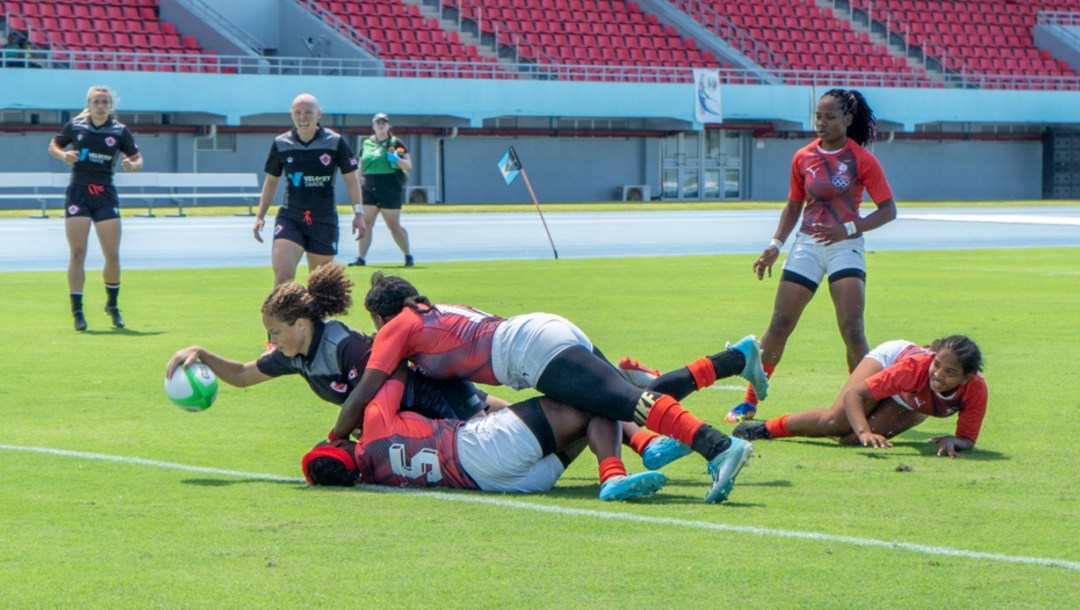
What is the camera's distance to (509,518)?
265 inches

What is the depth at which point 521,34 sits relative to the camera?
55094mm

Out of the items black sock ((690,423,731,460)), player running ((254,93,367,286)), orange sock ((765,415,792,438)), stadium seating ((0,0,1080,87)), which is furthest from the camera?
stadium seating ((0,0,1080,87))

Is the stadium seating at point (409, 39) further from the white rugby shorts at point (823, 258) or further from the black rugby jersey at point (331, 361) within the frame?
the black rugby jersey at point (331, 361)

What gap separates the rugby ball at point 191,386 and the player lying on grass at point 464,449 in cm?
85

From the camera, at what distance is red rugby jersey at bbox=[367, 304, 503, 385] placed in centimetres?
748

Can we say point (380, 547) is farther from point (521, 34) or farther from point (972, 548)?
point (521, 34)

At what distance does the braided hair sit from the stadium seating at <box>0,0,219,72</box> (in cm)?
3595

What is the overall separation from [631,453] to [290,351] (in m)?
Result: 1.88

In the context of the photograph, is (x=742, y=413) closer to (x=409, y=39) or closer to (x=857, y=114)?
(x=857, y=114)

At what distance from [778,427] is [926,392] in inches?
36.2

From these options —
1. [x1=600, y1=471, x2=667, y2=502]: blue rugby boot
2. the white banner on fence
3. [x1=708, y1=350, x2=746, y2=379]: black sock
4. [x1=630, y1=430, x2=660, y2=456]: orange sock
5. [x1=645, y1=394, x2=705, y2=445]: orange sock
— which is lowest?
[x1=600, y1=471, x2=667, y2=502]: blue rugby boot

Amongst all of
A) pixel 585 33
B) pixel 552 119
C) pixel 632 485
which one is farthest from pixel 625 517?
pixel 585 33

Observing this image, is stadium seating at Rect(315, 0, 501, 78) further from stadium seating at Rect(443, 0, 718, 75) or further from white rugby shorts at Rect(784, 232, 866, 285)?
white rugby shorts at Rect(784, 232, 866, 285)

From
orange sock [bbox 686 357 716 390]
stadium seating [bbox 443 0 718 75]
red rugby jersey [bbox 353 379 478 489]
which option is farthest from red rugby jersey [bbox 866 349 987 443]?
stadium seating [bbox 443 0 718 75]
